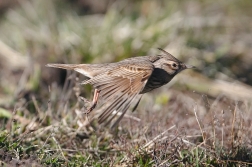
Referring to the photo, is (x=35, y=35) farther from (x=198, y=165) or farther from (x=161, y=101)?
(x=198, y=165)

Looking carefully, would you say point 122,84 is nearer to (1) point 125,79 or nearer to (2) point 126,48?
(1) point 125,79

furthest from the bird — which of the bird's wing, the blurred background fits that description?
the blurred background

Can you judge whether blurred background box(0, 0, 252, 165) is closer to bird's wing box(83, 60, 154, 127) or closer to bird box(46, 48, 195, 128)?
bird box(46, 48, 195, 128)

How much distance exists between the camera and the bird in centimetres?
473

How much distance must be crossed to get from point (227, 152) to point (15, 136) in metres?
1.96

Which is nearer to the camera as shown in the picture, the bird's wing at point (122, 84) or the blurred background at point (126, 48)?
the bird's wing at point (122, 84)

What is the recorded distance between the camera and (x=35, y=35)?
30.6ft

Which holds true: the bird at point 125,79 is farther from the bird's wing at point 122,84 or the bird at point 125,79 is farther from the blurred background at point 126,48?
the blurred background at point 126,48

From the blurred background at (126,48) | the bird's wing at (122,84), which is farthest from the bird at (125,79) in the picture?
the blurred background at (126,48)

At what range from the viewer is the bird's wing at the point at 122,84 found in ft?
15.4

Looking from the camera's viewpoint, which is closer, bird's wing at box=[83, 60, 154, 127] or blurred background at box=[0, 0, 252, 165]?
bird's wing at box=[83, 60, 154, 127]

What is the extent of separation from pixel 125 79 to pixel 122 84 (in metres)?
0.07

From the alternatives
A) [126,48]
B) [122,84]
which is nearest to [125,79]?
[122,84]

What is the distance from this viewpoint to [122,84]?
499 centimetres
